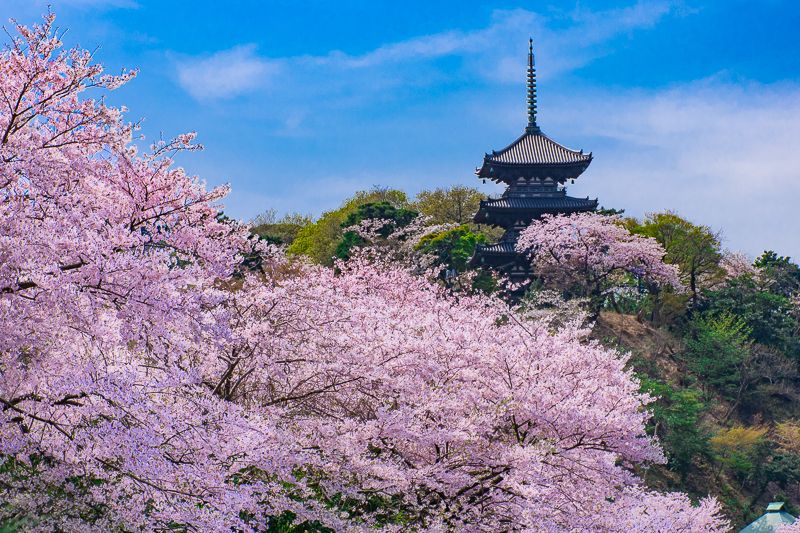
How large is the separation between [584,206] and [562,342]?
2893cm

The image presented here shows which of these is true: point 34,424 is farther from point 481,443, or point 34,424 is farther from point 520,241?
point 520,241

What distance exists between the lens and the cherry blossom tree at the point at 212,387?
26.4 ft

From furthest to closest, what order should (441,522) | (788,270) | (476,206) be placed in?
(476,206)
(788,270)
(441,522)

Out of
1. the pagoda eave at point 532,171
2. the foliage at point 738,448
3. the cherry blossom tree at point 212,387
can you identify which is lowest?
the foliage at point 738,448

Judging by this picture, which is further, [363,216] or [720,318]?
[720,318]

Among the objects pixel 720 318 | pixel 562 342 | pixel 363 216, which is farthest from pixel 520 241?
pixel 562 342

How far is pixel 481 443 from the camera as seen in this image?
467 inches

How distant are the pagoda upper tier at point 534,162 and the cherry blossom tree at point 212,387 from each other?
97.1 ft

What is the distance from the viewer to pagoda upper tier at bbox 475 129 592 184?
43.6 metres

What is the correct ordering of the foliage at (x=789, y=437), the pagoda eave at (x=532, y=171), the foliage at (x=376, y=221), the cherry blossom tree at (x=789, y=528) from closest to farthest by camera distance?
→ 1. the cherry blossom tree at (x=789, y=528)
2. the foliage at (x=789, y=437)
3. the foliage at (x=376, y=221)
4. the pagoda eave at (x=532, y=171)

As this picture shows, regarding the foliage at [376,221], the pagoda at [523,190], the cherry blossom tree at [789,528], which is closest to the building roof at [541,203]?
the pagoda at [523,190]

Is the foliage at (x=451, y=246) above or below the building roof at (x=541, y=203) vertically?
below

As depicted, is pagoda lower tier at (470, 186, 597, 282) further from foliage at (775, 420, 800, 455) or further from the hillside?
foliage at (775, 420, 800, 455)

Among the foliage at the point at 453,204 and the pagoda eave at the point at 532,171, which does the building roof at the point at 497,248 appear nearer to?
the pagoda eave at the point at 532,171
